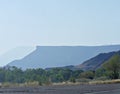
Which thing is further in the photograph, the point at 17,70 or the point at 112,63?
the point at 17,70

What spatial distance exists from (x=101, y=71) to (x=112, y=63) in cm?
1443

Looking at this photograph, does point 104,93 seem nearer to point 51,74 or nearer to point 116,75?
point 116,75

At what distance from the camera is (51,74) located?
9119cm

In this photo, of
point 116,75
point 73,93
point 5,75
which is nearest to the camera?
point 73,93

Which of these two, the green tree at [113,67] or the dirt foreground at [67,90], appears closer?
the dirt foreground at [67,90]

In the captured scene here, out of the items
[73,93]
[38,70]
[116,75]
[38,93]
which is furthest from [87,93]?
[38,70]

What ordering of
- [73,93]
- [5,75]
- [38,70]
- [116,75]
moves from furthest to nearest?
[38,70], [5,75], [116,75], [73,93]

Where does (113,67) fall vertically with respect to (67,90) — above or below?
above

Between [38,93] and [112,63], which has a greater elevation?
[112,63]

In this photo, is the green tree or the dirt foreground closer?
the dirt foreground

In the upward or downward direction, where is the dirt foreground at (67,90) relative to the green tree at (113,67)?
downward

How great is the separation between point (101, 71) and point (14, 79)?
2242 cm

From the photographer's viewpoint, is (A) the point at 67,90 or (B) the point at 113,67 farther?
(B) the point at 113,67

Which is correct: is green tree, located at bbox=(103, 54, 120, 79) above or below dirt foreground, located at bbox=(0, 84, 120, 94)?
above
